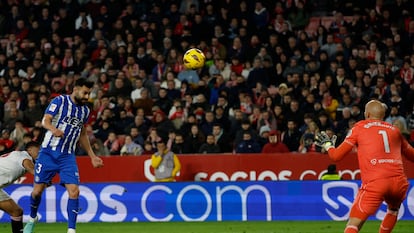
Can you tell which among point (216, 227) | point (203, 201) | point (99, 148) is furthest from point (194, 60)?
point (99, 148)

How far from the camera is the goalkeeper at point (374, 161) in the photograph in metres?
9.38

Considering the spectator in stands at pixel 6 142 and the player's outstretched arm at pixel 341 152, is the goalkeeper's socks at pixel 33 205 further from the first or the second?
the spectator in stands at pixel 6 142

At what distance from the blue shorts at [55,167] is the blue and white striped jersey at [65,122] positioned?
0.25ft

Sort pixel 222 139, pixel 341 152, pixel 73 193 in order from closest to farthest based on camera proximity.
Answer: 1. pixel 341 152
2. pixel 73 193
3. pixel 222 139

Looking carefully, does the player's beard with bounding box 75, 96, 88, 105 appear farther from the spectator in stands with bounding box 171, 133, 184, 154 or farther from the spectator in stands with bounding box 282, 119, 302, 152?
the spectator in stands with bounding box 282, 119, 302, 152

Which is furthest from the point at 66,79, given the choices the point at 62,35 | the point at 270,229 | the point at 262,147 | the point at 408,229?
the point at 408,229

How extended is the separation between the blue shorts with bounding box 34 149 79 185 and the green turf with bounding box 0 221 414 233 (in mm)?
2834

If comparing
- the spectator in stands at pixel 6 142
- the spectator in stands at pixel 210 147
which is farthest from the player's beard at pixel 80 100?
the spectator in stands at pixel 6 142

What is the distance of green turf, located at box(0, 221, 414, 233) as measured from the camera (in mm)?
14195

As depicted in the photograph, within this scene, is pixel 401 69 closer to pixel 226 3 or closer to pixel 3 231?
pixel 226 3

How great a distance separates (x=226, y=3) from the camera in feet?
78.6

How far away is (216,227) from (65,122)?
14.2 feet

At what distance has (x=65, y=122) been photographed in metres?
11.7

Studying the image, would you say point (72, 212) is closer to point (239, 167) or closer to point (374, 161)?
point (374, 161)
